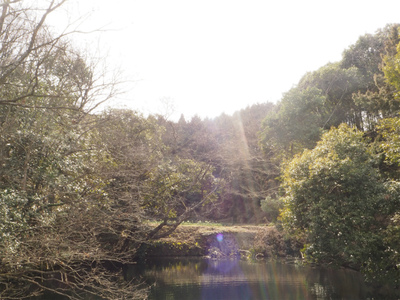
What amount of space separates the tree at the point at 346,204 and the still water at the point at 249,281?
4.48ft

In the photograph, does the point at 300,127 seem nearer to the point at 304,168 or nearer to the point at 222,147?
the point at 304,168

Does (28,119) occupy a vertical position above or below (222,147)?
below

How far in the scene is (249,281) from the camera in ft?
50.1

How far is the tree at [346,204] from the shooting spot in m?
12.3

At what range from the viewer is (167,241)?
23141 mm

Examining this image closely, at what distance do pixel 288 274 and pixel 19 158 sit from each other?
13090 mm

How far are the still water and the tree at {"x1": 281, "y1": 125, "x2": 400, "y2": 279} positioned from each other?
137 cm

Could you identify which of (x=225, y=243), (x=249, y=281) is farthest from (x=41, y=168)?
(x=225, y=243)

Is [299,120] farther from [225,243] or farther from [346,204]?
[346,204]

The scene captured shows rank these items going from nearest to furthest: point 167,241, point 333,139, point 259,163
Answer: point 333,139 < point 167,241 < point 259,163

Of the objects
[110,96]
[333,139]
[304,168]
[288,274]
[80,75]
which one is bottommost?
[288,274]

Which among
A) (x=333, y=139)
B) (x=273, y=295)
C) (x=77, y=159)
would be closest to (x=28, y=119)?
(x=77, y=159)

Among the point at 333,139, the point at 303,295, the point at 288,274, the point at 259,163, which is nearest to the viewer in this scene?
the point at 303,295

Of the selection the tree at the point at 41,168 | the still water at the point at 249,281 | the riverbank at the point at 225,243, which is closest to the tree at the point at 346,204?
the still water at the point at 249,281
